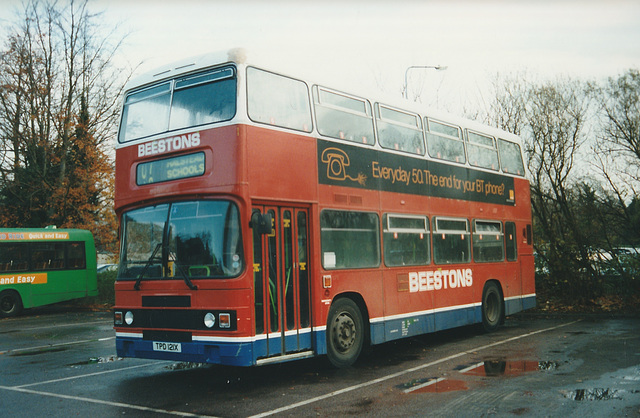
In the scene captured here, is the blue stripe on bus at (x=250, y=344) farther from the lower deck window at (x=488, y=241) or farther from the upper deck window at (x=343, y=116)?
the upper deck window at (x=343, y=116)

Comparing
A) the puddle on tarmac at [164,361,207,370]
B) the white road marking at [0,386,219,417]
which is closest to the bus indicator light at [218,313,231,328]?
the white road marking at [0,386,219,417]

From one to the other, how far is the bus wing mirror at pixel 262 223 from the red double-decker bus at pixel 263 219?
16 mm

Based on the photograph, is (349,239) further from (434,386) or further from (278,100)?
(434,386)

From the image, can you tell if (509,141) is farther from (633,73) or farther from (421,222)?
(633,73)

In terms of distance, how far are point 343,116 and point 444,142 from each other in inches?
137

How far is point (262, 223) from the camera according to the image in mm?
8297

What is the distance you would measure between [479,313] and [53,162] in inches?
904

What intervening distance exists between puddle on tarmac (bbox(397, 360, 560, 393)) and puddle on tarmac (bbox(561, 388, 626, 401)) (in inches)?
48.1

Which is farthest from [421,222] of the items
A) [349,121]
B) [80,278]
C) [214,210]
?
[80,278]

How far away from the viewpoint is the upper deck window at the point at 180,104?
28.8 ft

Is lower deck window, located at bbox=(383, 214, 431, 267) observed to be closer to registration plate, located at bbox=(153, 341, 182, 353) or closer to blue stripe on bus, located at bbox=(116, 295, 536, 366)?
blue stripe on bus, located at bbox=(116, 295, 536, 366)

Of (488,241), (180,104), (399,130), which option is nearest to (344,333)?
(399,130)

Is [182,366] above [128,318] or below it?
below

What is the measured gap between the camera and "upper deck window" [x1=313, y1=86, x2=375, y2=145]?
1011cm
